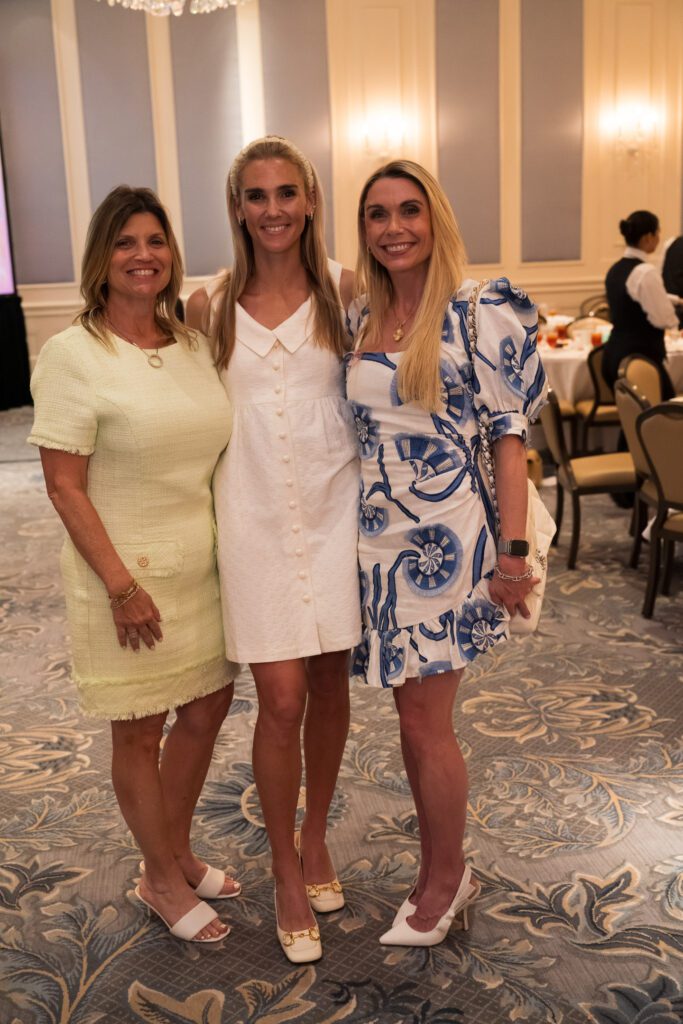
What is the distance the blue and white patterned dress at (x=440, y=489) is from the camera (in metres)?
2.19

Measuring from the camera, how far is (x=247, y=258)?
2.37 m

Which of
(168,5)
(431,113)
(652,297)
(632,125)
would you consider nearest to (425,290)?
(652,297)

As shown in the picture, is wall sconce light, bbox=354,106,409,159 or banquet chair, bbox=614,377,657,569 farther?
wall sconce light, bbox=354,106,409,159

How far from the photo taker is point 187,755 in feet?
8.16

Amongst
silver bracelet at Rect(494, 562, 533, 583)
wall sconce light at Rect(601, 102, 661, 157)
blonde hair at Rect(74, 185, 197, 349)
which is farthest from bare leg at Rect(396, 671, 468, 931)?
wall sconce light at Rect(601, 102, 661, 157)

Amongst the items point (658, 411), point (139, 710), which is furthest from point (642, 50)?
point (139, 710)

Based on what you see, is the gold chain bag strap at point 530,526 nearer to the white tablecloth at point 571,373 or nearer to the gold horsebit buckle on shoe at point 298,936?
the gold horsebit buckle on shoe at point 298,936

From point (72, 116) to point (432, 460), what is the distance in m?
9.81

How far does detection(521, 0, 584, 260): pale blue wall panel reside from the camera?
430 inches

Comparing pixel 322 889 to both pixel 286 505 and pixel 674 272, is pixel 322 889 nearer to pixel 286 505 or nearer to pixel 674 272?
pixel 286 505

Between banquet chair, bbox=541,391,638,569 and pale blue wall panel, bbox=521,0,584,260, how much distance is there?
6.58 m

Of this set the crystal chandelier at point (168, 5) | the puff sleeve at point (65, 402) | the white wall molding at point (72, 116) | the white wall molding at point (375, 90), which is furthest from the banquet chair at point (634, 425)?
the white wall molding at point (72, 116)

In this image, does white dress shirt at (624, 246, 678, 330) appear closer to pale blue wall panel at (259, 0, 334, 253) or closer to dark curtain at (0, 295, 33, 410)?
pale blue wall panel at (259, 0, 334, 253)

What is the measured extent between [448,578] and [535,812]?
1.01 metres
